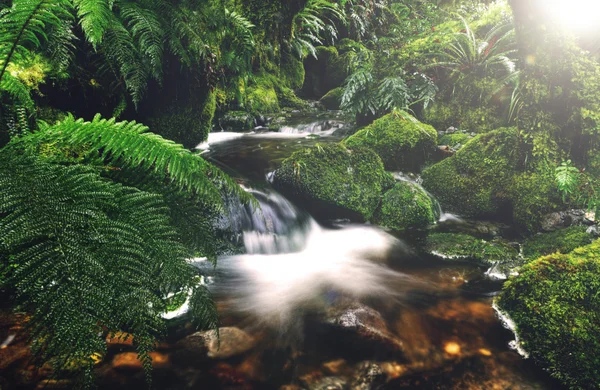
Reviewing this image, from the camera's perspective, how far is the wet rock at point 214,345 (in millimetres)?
1978

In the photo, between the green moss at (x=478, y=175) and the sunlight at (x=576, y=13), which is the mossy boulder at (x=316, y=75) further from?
the sunlight at (x=576, y=13)

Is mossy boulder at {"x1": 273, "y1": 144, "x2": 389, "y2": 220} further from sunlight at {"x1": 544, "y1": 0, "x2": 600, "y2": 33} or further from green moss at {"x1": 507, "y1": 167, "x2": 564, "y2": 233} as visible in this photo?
sunlight at {"x1": 544, "y1": 0, "x2": 600, "y2": 33}

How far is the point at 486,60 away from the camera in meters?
6.02

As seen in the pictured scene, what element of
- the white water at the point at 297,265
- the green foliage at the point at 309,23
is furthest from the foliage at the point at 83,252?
the green foliage at the point at 309,23

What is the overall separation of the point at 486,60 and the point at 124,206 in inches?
274

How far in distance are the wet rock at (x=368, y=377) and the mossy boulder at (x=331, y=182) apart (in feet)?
7.78

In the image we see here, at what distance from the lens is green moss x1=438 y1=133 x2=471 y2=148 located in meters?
5.39

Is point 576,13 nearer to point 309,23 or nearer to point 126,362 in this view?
point 126,362

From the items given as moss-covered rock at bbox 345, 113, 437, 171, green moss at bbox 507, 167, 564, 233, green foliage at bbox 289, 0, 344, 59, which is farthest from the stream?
green foliage at bbox 289, 0, 344, 59

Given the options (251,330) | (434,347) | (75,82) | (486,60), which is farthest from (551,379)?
(486,60)

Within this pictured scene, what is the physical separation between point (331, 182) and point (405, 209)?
105cm

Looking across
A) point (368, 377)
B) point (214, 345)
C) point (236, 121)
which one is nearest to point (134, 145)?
point (214, 345)

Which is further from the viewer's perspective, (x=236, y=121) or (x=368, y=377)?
(x=236, y=121)

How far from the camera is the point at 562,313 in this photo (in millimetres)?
2047
